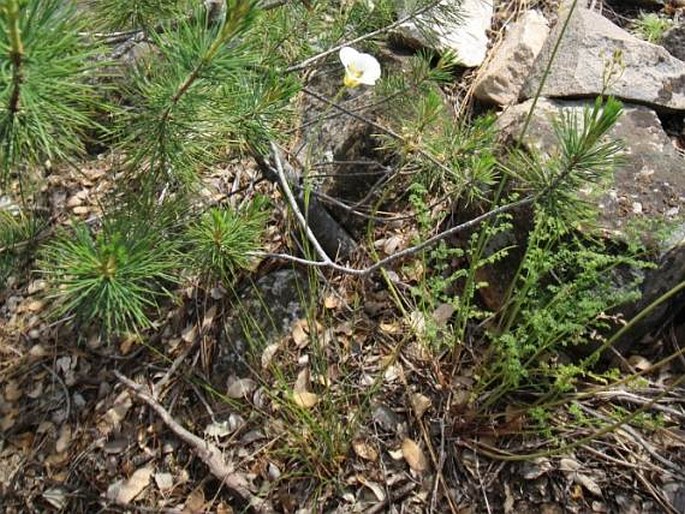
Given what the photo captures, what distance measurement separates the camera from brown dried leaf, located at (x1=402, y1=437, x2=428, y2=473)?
142 cm

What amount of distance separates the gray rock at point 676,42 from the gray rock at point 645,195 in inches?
18.1

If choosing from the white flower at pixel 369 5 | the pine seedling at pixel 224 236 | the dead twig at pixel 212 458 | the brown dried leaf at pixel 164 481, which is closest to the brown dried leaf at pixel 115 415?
the dead twig at pixel 212 458

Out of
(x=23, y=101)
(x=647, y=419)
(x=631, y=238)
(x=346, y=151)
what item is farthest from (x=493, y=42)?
(x=23, y=101)

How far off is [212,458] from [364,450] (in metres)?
0.40

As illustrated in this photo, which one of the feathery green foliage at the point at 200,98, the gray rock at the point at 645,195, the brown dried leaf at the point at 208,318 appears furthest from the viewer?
the brown dried leaf at the point at 208,318

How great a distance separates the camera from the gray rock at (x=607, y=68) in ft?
5.57

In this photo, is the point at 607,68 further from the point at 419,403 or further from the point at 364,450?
the point at 364,450

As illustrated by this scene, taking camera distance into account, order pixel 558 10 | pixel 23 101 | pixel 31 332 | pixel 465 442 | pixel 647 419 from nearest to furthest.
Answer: pixel 23 101
pixel 647 419
pixel 465 442
pixel 31 332
pixel 558 10

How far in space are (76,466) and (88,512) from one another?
134 millimetres

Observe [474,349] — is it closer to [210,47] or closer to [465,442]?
[465,442]

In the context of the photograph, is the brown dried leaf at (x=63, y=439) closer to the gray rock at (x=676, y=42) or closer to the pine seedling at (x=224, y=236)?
the pine seedling at (x=224, y=236)

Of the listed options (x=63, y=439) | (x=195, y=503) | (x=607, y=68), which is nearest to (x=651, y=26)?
(x=607, y=68)

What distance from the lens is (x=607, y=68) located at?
1661mm

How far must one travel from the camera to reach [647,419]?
1.29 m
